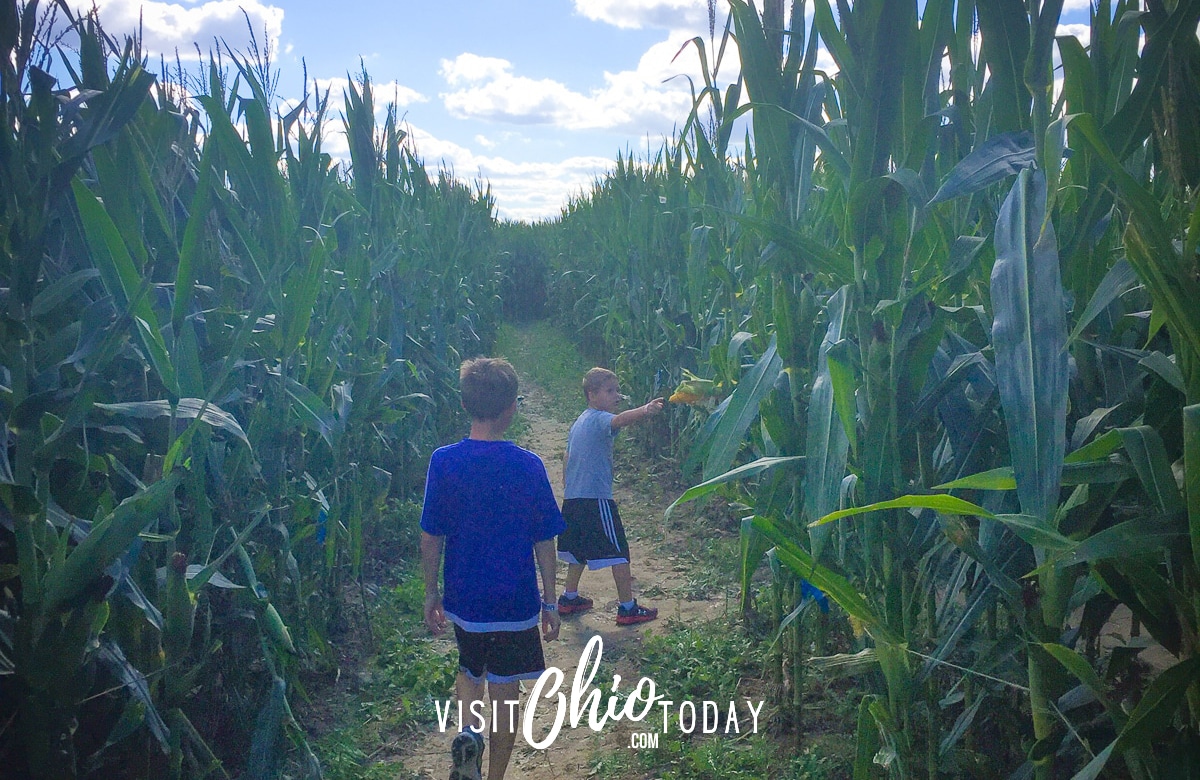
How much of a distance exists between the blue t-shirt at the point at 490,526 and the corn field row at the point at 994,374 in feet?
2.22

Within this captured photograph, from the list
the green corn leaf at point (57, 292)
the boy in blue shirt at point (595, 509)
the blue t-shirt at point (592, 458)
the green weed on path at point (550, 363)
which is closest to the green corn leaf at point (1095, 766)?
the green corn leaf at point (57, 292)

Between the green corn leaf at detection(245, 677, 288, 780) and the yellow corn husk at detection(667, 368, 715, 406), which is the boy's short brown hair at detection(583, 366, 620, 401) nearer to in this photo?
the yellow corn husk at detection(667, 368, 715, 406)

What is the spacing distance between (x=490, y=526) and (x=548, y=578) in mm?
301

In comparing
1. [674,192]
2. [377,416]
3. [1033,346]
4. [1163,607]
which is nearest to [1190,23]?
[1033,346]

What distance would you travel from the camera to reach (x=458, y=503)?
2.63 m

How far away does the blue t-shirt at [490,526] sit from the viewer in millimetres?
2607

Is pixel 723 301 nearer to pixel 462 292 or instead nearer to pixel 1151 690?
pixel 1151 690

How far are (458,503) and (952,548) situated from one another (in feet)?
4.95

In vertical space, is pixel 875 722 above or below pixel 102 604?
below

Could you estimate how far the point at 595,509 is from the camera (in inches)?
164

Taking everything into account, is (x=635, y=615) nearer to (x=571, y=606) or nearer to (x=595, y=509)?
(x=571, y=606)

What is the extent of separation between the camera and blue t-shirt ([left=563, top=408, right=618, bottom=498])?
13.8 ft

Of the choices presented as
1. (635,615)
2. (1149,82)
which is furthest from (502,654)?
(1149,82)

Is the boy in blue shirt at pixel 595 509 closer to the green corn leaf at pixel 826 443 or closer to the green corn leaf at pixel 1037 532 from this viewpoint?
the green corn leaf at pixel 826 443
